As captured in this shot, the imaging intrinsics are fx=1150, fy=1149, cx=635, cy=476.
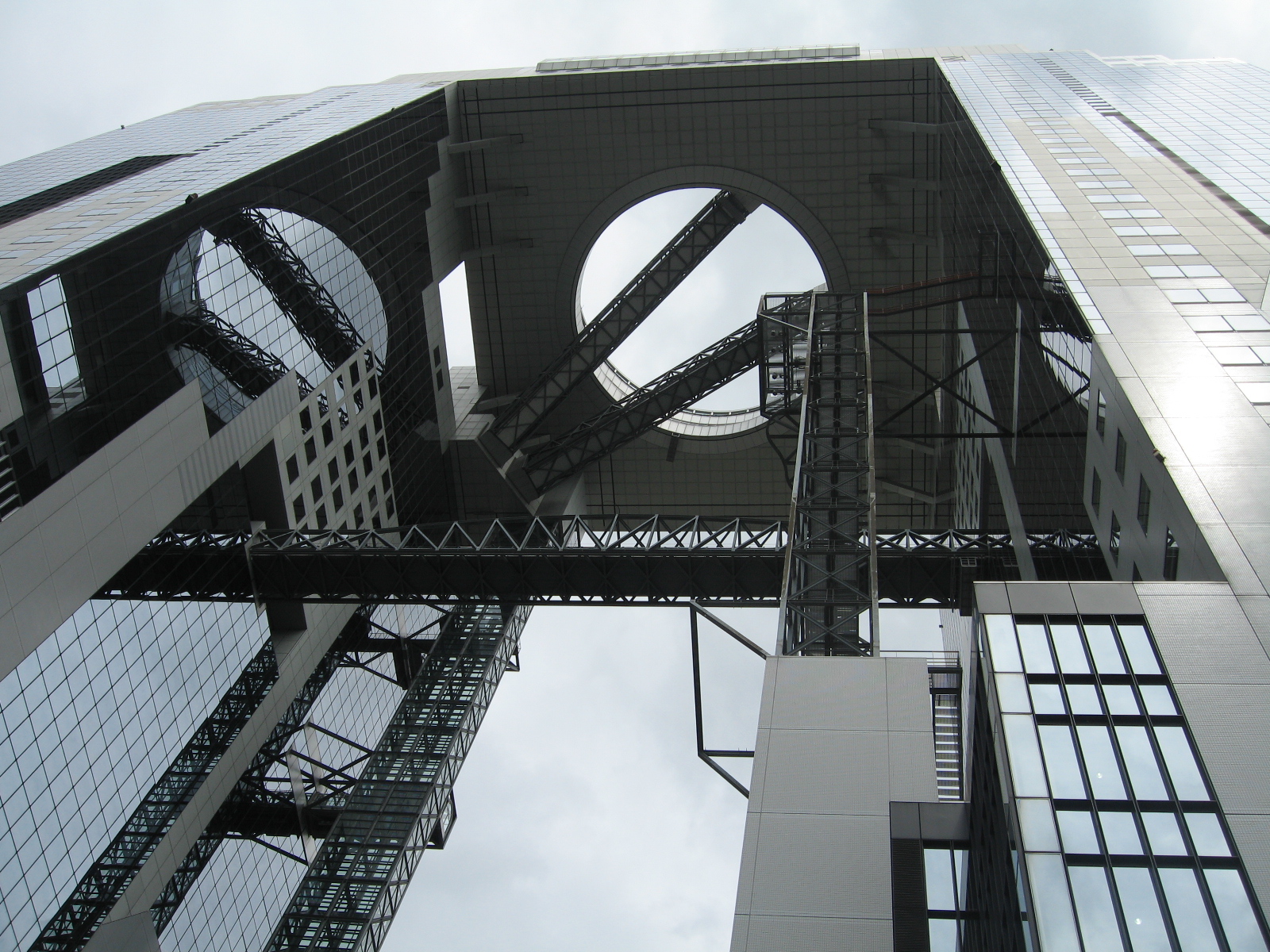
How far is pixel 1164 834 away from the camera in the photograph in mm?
15461

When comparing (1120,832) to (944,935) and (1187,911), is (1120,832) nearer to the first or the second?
(1187,911)

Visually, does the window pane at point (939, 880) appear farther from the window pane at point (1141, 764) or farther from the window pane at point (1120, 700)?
the window pane at point (1120, 700)

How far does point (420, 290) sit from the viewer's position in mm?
58406

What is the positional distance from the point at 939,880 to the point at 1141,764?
3.62 metres

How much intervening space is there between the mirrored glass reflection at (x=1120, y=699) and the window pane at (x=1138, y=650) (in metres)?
0.47

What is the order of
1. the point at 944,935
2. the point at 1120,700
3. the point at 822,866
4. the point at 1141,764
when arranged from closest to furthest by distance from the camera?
the point at 1141,764, the point at 822,866, the point at 944,935, the point at 1120,700

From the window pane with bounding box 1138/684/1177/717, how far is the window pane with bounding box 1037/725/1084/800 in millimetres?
1372

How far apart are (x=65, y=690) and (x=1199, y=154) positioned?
1613 inches

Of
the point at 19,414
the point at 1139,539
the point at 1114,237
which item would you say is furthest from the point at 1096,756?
the point at 19,414

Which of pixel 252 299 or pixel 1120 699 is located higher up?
pixel 252 299

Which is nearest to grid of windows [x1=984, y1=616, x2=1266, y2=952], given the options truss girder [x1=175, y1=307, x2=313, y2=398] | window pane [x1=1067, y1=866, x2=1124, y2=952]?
window pane [x1=1067, y1=866, x2=1124, y2=952]

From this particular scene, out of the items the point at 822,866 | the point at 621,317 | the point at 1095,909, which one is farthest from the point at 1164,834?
the point at 621,317

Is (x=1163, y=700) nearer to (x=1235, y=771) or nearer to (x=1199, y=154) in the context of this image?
(x=1235, y=771)

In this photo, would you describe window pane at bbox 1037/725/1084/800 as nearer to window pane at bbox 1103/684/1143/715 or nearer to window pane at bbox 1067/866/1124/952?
window pane at bbox 1103/684/1143/715
